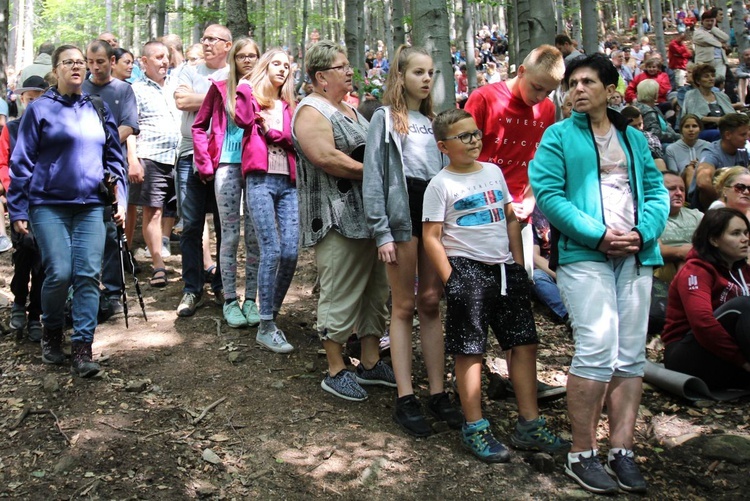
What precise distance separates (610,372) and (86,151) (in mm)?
3707

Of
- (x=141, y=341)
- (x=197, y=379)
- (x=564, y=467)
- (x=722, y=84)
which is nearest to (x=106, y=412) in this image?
(x=197, y=379)

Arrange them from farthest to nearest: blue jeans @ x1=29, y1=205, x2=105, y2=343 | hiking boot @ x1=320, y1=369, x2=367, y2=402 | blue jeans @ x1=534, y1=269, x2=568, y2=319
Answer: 1. blue jeans @ x1=534, y1=269, x2=568, y2=319
2. blue jeans @ x1=29, y1=205, x2=105, y2=343
3. hiking boot @ x1=320, y1=369, x2=367, y2=402

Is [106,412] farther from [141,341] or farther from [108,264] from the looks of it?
[108,264]

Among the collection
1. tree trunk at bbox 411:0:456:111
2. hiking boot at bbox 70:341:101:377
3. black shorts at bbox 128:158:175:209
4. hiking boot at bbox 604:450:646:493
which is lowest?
hiking boot at bbox 604:450:646:493

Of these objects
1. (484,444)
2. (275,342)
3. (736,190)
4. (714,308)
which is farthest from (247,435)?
(736,190)

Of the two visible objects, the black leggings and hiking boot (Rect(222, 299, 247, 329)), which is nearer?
the black leggings

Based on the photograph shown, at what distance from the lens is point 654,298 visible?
6688 mm

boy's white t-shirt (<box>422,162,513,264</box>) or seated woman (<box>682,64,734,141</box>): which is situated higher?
seated woman (<box>682,64,734,141</box>)

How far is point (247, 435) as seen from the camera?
4.56 meters

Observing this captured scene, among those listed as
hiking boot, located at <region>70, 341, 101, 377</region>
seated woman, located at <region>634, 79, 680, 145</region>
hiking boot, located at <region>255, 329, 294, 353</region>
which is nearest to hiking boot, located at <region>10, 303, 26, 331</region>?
hiking boot, located at <region>70, 341, 101, 377</region>

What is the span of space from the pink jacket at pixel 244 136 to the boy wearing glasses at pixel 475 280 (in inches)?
66.6

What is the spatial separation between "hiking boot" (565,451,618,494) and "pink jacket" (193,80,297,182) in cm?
292

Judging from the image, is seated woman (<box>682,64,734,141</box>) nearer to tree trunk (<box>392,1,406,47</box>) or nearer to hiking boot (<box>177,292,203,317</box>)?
tree trunk (<box>392,1,406,47</box>)

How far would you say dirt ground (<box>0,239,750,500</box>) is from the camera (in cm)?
407
